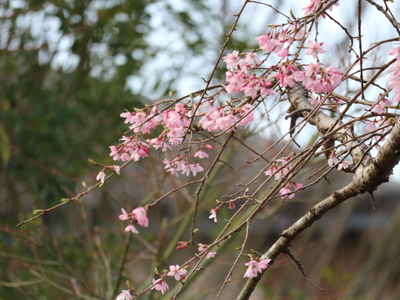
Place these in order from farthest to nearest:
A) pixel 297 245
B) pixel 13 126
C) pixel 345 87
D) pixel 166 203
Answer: pixel 166 203, pixel 297 245, pixel 13 126, pixel 345 87

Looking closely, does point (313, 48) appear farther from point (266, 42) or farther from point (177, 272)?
point (177, 272)

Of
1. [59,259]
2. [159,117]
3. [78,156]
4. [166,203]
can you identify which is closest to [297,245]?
[166,203]

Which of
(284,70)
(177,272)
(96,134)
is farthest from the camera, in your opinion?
→ (96,134)

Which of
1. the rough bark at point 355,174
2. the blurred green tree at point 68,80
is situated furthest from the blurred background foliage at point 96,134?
the rough bark at point 355,174

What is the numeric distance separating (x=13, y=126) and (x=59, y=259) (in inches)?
46.7

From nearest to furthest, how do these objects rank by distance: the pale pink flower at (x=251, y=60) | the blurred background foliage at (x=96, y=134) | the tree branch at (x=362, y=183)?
the tree branch at (x=362, y=183) → the pale pink flower at (x=251, y=60) → the blurred background foliage at (x=96, y=134)

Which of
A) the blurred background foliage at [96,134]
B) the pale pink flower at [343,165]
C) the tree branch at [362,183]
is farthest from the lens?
the blurred background foliage at [96,134]

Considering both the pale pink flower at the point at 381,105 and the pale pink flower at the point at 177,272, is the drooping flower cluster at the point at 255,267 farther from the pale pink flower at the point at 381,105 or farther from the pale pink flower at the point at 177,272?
the pale pink flower at the point at 381,105

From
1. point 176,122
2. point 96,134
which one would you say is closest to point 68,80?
point 96,134

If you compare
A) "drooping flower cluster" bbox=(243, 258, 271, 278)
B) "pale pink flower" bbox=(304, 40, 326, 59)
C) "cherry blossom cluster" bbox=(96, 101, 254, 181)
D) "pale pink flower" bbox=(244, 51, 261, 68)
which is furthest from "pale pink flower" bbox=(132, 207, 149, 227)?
"pale pink flower" bbox=(304, 40, 326, 59)

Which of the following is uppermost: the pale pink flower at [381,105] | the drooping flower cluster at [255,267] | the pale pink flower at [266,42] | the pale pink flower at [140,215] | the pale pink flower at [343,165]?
the pale pink flower at [266,42]

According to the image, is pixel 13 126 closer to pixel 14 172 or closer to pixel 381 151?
pixel 14 172

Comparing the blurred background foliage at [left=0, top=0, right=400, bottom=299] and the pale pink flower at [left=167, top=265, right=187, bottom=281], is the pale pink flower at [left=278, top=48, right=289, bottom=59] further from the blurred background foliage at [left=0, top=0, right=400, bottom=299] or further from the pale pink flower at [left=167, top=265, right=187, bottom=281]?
the blurred background foliage at [left=0, top=0, right=400, bottom=299]

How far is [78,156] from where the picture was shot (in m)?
4.03
